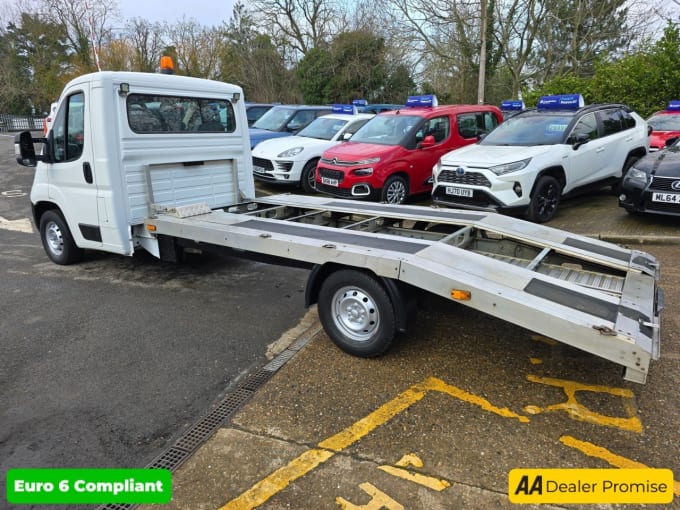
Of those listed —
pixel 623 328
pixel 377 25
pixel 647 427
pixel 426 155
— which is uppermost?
pixel 377 25

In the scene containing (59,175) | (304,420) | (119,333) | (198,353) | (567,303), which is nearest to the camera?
(567,303)

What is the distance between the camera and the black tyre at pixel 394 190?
875 centimetres

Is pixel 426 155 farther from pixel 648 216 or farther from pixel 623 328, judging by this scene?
pixel 623 328

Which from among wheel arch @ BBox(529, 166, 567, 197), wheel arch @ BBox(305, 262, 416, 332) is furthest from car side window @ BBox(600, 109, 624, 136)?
wheel arch @ BBox(305, 262, 416, 332)

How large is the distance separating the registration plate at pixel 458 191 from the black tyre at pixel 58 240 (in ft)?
17.5

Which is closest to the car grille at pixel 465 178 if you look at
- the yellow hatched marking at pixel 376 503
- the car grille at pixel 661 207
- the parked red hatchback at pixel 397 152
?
the parked red hatchback at pixel 397 152

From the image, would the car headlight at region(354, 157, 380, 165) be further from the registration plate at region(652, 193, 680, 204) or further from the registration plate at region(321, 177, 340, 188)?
the registration plate at region(652, 193, 680, 204)

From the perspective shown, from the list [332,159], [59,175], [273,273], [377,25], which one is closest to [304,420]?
[273,273]

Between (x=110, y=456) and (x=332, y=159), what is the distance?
7.11 metres

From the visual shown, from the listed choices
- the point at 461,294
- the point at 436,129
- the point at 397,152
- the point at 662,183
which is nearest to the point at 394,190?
the point at 397,152

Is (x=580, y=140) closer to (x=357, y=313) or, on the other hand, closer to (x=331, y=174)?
(x=331, y=174)

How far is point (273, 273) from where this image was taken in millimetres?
5980

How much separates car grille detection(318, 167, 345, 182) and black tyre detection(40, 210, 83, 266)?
14.7 ft

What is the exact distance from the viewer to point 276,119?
42.6 ft
